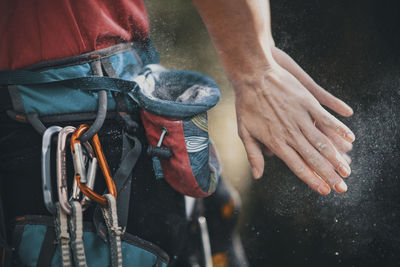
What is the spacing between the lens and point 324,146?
52 cm

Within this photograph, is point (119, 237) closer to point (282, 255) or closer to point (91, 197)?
point (91, 197)

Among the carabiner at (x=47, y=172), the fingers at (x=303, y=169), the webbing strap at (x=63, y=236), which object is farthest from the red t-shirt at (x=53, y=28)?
the fingers at (x=303, y=169)

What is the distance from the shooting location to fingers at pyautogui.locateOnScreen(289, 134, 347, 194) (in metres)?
0.52

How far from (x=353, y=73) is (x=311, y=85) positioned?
19 centimetres

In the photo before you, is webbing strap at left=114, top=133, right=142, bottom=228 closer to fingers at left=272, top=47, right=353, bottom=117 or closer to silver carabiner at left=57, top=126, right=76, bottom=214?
silver carabiner at left=57, top=126, right=76, bottom=214

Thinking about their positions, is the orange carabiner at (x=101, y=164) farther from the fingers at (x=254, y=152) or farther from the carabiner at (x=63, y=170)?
the fingers at (x=254, y=152)

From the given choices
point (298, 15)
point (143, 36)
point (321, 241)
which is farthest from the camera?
point (321, 241)

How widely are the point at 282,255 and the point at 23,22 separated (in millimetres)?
962

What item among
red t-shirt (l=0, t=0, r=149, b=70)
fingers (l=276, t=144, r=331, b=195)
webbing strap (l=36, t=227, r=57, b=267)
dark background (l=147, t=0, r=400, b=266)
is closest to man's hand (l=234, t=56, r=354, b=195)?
fingers (l=276, t=144, r=331, b=195)

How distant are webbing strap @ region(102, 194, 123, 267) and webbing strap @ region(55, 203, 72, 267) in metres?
0.06

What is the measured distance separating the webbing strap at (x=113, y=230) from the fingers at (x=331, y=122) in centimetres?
40

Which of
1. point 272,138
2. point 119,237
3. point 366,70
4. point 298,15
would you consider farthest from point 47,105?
point 366,70

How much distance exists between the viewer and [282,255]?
3.14ft

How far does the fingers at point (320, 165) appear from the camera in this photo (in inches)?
20.6
